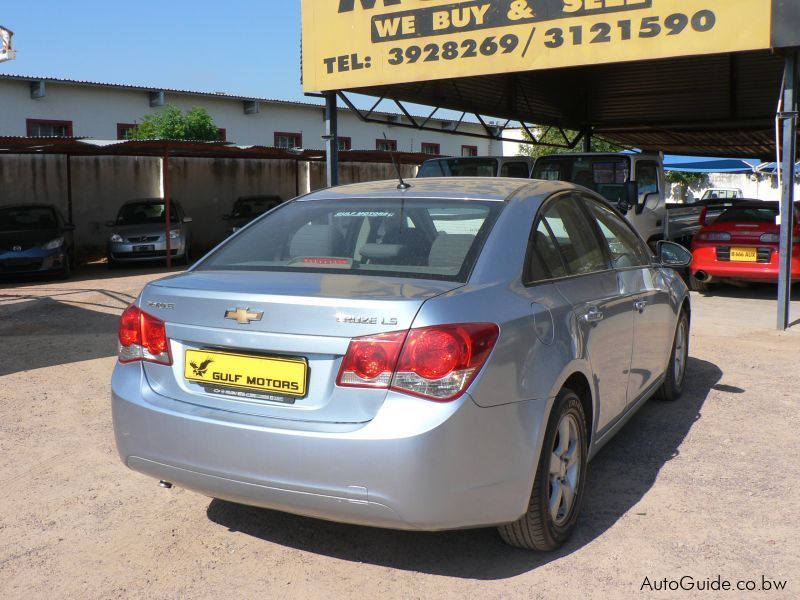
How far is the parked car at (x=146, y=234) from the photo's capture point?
55.2 feet

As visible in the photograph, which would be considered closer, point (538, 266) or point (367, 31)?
point (538, 266)

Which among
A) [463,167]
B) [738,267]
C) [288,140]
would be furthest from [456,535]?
[288,140]

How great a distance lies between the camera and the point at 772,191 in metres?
42.3

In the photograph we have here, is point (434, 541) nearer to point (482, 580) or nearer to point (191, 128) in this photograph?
point (482, 580)

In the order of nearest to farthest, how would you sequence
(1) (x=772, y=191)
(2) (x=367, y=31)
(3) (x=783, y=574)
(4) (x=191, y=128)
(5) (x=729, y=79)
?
1. (3) (x=783, y=574)
2. (2) (x=367, y=31)
3. (5) (x=729, y=79)
4. (4) (x=191, y=128)
5. (1) (x=772, y=191)

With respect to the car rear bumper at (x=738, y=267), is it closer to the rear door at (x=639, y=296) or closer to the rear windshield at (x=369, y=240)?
the rear door at (x=639, y=296)

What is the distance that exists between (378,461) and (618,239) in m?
2.52

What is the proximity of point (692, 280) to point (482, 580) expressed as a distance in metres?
10.1

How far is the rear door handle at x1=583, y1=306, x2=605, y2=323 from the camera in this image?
12.5ft

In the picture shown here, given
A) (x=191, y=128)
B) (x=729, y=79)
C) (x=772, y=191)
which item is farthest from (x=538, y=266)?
(x=772, y=191)

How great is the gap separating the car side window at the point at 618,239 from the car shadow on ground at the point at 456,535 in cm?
111

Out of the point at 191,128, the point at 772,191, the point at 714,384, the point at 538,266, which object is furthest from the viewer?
the point at 772,191

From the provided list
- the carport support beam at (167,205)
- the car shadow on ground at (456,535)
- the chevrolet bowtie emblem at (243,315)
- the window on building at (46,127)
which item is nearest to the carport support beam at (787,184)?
the car shadow on ground at (456,535)

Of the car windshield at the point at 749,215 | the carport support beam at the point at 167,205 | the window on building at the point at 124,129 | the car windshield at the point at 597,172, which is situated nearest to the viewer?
the car windshield at the point at 749,215
